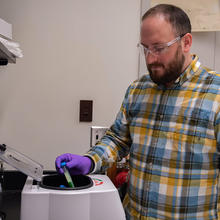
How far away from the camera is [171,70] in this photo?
96cm

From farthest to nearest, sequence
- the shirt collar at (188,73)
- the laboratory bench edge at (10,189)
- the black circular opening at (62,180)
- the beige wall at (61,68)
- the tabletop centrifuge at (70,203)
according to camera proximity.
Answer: the beige wall at (61,68) → the laboratory bench edge at (10,189) → the shirt collar at (188,73) → the black circular opening at (62,180) → the tabletop centrifuge at (70,203)

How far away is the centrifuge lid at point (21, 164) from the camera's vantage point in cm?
81

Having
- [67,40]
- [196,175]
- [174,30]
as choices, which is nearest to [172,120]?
[196,175]

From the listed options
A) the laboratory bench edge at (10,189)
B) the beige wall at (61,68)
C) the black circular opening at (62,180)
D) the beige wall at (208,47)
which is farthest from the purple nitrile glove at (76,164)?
the beige wall at (208,47)

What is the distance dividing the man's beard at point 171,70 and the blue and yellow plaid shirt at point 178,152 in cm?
3

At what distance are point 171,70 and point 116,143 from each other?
1.14 feet

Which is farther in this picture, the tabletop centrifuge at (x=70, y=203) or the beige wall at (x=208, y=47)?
the beige wall at (x=208, y=47)

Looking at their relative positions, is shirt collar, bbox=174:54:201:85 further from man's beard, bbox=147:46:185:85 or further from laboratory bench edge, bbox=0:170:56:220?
laboratory bench edge, bbox=0:170:56:220

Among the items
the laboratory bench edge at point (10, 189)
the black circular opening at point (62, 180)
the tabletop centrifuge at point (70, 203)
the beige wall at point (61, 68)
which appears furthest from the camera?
the beige wall at point (61, 68)

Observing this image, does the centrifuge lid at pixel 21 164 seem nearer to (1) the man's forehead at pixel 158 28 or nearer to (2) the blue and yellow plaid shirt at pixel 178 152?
(2) the blue and yellow plaid shirt at pixel 178 152

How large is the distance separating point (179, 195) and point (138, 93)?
392mm

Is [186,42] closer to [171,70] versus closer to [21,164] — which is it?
[171,70]

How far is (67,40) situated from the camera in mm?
1553

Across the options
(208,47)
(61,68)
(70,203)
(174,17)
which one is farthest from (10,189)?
(208,47)
